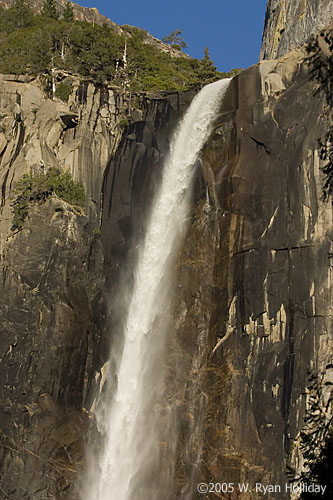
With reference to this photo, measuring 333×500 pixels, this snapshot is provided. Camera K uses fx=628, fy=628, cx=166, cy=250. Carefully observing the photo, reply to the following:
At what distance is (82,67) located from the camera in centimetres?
3944

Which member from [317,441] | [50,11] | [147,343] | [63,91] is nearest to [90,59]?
[63,91]

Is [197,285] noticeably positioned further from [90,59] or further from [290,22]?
[90,59]

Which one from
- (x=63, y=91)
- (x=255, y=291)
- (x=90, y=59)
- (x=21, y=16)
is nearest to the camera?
(x=255, y=291)

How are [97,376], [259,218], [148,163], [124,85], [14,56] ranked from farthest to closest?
1. [14,56]
2. [124,85]
3. [148,163]
4. [97,376]
5. [259,218]

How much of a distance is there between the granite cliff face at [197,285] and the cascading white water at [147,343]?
770 mm

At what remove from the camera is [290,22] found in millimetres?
32625

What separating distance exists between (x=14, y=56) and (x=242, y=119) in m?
19.1

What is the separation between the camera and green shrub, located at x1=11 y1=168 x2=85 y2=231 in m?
30.5

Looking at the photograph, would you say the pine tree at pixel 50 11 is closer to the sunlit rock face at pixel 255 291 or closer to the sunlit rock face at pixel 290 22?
the sunlit rock face at pixel 290 22

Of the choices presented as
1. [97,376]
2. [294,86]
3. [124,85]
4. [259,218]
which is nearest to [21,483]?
[97,376]

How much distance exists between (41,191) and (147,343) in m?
9.51

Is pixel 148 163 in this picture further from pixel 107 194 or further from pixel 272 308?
pixel 272 308

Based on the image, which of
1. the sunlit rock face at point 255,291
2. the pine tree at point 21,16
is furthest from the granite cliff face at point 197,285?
the pine tree at point 21,16

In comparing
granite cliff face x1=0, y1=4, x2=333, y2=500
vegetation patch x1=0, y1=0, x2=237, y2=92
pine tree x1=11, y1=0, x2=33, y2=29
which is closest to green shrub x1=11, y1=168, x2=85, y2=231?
granite cliff face x1=0, y1=4, x2=333, y2=500
